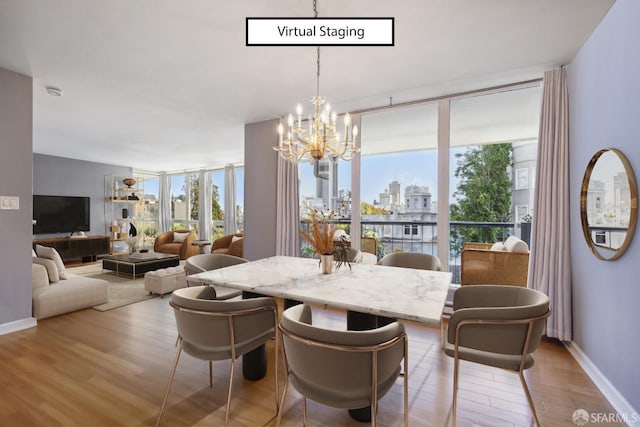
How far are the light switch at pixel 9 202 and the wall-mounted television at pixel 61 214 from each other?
4.70m

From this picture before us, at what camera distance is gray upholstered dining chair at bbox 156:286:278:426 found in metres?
1.54

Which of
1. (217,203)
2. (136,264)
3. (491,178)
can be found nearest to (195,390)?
(136,264)

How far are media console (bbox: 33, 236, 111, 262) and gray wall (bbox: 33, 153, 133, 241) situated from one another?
557 millimetres

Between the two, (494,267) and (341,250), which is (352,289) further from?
(494,267)

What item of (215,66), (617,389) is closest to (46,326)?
(215,66)

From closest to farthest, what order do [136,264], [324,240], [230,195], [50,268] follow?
[324,240]
[50,268]
[136,264]
[230,195]

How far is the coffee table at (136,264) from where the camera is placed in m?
5.40

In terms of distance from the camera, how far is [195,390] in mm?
2078

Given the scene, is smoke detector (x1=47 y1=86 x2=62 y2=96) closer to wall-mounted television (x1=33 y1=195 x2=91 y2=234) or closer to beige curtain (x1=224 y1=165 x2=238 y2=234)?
wall-mounted television (x1=33 y1=195 x2=91 y2=234)

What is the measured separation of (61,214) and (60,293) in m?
4.82

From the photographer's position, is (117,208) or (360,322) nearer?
(360,322)

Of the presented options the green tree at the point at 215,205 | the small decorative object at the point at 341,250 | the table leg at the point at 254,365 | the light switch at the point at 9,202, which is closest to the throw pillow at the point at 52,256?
the light switch at the point at 9,202

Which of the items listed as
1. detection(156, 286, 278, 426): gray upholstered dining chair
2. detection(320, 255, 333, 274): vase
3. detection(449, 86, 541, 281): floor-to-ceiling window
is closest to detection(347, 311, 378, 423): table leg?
detection(320, 255, 333, 274): vase

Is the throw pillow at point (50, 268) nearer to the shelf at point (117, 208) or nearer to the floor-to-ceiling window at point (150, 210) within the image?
the shelf at point (117, 208)
